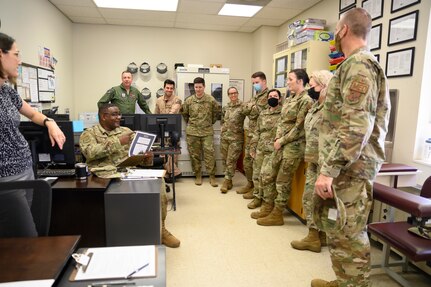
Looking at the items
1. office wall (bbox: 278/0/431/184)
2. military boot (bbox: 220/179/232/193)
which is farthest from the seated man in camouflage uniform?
office wall (bbox: 278/0/431/184)

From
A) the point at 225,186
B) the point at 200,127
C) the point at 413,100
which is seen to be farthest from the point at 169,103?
the point at 413,100

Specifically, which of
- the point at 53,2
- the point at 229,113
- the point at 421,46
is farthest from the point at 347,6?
the point at 53,2

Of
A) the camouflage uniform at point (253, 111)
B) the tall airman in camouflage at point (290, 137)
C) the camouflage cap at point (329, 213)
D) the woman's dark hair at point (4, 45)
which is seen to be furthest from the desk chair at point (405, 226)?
the woman's dark hair at point (4, 45)

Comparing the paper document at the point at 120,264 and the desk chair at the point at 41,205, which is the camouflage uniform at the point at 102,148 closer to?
the desk chair at the point at 41,205

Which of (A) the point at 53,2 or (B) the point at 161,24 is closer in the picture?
(A) the point at 53,2

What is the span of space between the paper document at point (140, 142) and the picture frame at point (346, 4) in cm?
278

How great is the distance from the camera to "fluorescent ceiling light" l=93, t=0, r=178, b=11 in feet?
13.8

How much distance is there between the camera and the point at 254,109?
3959 mm

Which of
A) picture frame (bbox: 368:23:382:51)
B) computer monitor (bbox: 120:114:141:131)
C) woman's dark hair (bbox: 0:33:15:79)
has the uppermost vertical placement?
picture frame (bbox: 368:23:382:51)

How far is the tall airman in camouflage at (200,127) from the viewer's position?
4.60m

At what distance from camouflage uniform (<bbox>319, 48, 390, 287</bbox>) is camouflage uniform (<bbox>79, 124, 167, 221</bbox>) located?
1.37m

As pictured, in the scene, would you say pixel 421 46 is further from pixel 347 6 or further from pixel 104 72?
pixel 104 72

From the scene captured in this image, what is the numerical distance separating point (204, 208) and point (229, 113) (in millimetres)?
1517

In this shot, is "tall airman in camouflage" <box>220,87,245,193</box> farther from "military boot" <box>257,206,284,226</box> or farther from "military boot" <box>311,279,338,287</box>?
"military boot" <box>311,279,338,287</box>
